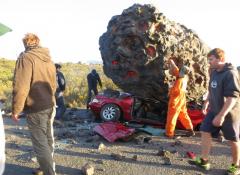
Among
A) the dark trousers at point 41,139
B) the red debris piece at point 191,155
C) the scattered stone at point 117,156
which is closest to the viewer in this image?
the dark trousers at point 41,139

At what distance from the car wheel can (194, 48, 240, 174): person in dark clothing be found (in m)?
5.16

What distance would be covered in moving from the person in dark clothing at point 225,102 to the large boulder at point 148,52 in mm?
3626

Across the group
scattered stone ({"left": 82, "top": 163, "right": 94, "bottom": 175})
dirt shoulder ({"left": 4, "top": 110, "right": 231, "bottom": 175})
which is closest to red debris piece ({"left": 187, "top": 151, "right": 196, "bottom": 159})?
dirt shoulder ({"left": 4, "top": 110, "right": 231, "bottom": 175})

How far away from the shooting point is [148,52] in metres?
10.7

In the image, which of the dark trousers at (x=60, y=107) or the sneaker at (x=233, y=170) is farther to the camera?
the dark trousers at (x=60, y=107)

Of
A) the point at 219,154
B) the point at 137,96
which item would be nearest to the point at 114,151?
the point at 219,154

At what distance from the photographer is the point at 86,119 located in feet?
43.6

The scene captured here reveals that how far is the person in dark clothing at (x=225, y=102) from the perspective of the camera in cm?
671

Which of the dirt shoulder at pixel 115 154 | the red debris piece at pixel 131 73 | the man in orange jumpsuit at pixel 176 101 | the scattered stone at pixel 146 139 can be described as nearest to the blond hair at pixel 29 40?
the dirt shoulder at pixel 115 154

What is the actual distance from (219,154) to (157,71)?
307 centimetres

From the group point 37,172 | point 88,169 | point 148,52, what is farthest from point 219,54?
point 148,52

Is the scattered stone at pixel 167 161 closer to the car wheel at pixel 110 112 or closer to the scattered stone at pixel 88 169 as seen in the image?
the scattered stone at pixel 88 169

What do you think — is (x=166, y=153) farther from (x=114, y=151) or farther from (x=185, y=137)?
(x=185, y=137)

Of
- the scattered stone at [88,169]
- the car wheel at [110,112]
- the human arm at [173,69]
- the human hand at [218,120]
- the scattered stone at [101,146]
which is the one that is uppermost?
the human arm at [173,69]
